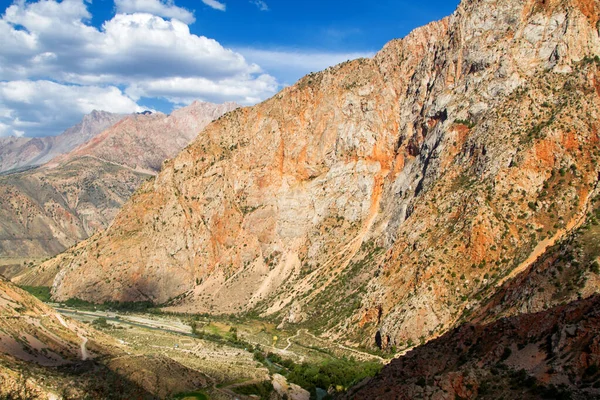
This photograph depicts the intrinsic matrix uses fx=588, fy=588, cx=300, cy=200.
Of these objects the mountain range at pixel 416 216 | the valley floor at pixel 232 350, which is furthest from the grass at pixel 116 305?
the valley floor at pixel 232 350

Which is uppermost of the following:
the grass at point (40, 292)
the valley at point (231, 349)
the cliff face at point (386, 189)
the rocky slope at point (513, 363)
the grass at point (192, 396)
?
the cliff face at point (386, 189)

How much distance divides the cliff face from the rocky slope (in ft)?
112

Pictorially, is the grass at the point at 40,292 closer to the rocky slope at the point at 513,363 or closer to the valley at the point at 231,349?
the valley at the point at 231,349

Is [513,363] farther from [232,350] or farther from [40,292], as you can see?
[40,292]

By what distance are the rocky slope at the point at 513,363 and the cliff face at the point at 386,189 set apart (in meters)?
34.0

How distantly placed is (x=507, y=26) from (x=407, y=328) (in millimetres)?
57813

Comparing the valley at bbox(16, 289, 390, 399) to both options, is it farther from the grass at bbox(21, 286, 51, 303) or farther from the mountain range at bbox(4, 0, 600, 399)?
the grass at bbox(21, 286, 51, 303)

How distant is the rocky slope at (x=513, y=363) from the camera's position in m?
26.8

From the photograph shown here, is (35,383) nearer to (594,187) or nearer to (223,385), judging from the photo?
(223,385)

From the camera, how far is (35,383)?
41.4 metres

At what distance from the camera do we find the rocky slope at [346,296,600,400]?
26828 mm

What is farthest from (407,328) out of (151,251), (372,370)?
(151,251)

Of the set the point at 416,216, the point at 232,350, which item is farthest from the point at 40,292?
the point at 416,216

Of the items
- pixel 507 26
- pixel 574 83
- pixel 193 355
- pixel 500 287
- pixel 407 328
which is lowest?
pixel 193 355
